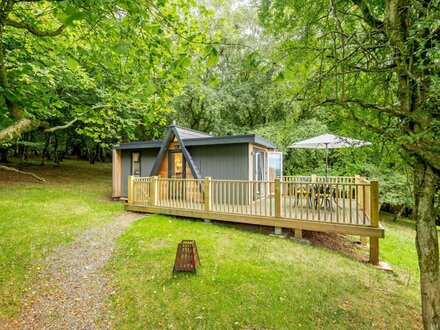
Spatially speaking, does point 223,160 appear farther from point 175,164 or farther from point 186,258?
point 186,258

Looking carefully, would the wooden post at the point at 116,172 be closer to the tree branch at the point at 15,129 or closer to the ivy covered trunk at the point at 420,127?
the tree branch at the point at 15,129

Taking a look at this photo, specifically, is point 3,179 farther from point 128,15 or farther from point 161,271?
point 128,15

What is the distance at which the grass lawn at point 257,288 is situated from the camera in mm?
3293

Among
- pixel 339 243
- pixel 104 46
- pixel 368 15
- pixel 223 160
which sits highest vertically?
pixel 368 15

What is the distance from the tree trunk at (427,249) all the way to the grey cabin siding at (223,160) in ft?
19.2

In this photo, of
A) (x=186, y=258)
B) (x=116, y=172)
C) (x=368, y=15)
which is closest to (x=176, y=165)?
(x=116, y=172)

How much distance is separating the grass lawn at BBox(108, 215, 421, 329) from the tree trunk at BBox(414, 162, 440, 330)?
72 cm

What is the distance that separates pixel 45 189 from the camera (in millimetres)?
11656

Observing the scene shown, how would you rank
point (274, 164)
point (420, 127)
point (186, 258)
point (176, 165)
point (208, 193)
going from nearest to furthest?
point (420, 127), point (186, 258), point (208, 193), point (176, 165), point (274, 164)

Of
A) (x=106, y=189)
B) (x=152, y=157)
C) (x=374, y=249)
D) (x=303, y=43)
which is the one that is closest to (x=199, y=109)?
(x=152, y=157)

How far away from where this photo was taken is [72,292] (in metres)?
3.85

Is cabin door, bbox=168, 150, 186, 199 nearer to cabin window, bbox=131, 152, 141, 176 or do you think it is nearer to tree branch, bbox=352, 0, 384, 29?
cabin window, bbox=131, 152, 141, 176

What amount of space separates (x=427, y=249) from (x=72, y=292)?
5.33 metres

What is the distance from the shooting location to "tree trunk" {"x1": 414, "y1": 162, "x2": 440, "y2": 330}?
9.05 ft
